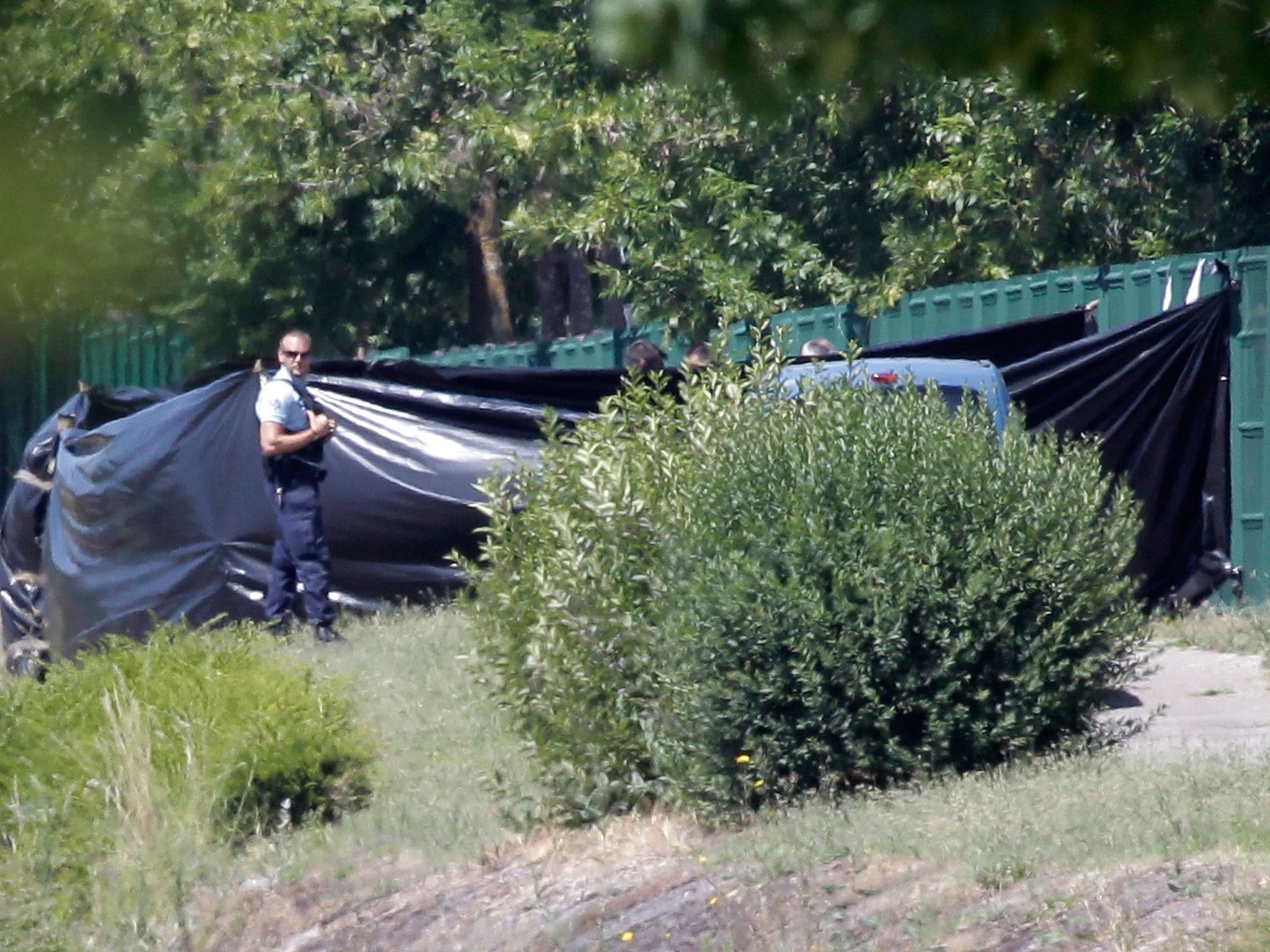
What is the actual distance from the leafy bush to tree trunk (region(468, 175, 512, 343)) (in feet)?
37.9

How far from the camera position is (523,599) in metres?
6.50

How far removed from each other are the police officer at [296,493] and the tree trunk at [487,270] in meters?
7.69

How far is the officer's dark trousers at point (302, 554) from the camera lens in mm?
10000

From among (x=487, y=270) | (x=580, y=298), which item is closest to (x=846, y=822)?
(x=487, y=270)

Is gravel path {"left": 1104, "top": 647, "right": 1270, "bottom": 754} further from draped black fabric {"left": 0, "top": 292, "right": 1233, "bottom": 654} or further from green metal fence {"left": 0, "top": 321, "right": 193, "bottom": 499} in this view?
green metal fence {"left": 0, "top": 321, "right": 193, "bottom": 499}

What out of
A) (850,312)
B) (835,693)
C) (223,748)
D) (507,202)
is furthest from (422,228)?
(835,693)

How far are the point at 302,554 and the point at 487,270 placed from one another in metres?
9.98

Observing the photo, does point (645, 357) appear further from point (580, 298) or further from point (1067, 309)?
point (580, 298)

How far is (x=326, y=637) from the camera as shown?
10031 mm

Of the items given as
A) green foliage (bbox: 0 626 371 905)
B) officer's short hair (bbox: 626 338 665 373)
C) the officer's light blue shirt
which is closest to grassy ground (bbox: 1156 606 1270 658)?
officer's short hair (bbox: 626 338 665 373)

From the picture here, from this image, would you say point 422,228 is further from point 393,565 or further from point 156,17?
point 393,565

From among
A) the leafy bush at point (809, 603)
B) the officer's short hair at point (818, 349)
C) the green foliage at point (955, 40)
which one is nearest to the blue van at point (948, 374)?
the officer's short hair at point (818, 349)

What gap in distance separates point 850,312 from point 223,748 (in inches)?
265

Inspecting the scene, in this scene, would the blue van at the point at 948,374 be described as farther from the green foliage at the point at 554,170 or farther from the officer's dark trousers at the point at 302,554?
the officer's dark trousers at the point at 302,554
